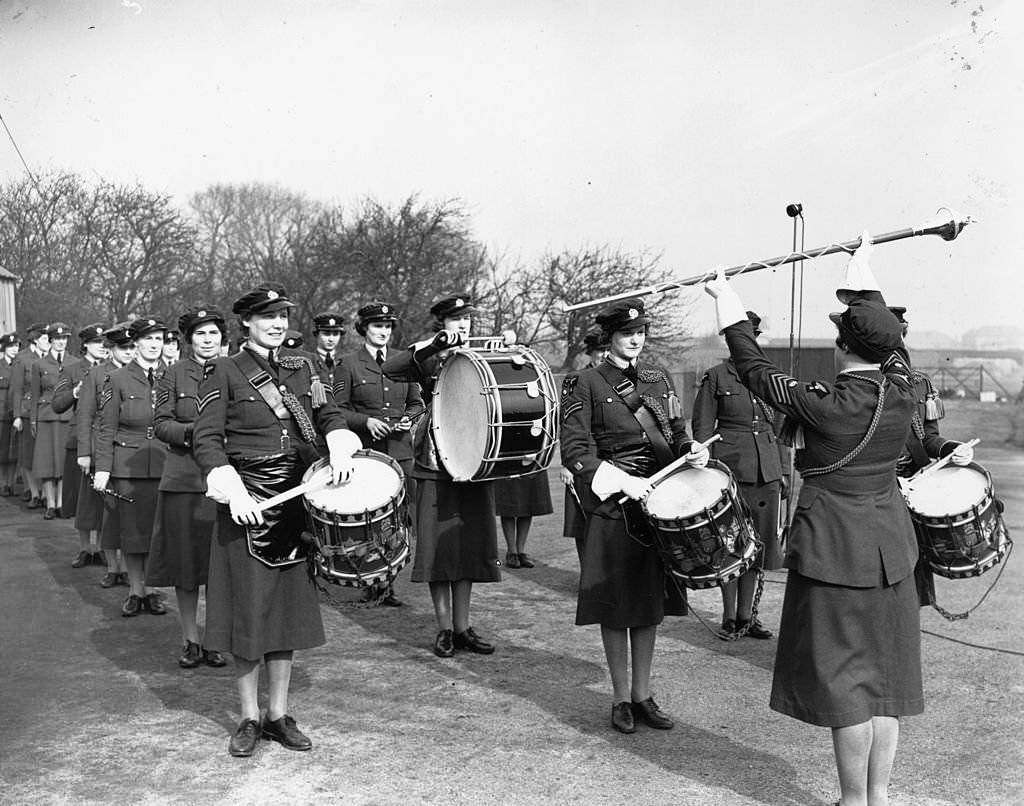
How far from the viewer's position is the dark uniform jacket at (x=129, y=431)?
23.5 ft

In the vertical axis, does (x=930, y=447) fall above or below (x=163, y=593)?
above

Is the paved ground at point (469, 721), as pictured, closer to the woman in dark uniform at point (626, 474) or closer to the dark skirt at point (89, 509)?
the woman in dark uniform at point (626, 474)

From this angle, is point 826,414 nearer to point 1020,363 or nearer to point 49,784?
point 49,784

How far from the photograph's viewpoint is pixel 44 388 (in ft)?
39.9

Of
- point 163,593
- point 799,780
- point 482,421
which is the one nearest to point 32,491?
point 163,593

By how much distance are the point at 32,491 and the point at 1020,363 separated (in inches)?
538

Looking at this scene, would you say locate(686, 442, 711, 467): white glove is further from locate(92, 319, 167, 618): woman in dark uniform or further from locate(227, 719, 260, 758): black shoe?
locate(92, 319, 167, 618): woman in dark uniform

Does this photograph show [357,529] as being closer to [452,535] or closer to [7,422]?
[452,535]

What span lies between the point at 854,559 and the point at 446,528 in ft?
9.77

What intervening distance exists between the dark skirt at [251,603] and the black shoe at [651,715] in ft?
4.90

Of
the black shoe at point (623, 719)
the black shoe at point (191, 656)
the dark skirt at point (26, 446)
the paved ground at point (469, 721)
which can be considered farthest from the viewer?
the dark skirt at point (26, 446)

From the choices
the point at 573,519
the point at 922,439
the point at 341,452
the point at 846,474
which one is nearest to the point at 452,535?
the point at 341,452

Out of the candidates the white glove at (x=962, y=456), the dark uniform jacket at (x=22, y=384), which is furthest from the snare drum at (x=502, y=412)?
the dark uniform jacket at (x=22, y=384)

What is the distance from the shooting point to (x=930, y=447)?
18.5 ft
